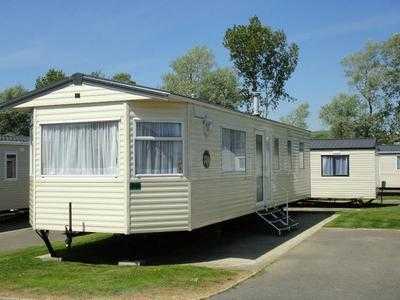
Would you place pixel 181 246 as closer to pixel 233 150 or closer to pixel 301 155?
pixel 233 150

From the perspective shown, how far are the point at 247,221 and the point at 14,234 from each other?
274 inches

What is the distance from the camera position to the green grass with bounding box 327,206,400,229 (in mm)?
16384

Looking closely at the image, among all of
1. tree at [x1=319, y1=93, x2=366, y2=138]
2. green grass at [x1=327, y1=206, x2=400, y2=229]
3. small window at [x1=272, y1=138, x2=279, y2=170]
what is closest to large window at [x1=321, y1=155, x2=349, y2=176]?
green grass at [x1=327, y1=206, x2=400, y2=229]

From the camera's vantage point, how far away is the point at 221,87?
53531mm

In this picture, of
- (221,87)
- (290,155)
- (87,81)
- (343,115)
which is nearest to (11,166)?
(290,155)

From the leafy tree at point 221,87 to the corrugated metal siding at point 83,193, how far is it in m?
41.7

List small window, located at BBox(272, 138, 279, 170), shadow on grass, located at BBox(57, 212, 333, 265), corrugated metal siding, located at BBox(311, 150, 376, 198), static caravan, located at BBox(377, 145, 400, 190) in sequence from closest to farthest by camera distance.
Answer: shadow on grass, located at BBox(57, 212, 333, 265) → small window, located at BBox(272, 138, 279, 170) → corrugated metal siding, located at BBox(311, 150, 376, 198) → static caravan, located at BBox(377, 145, 400, 190)

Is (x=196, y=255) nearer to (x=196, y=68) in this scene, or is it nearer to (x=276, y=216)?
(x=276, y=216)

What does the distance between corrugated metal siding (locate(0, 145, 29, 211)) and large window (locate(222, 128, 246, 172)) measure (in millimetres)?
10084

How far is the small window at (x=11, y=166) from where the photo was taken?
67.9ft

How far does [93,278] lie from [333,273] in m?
4.10

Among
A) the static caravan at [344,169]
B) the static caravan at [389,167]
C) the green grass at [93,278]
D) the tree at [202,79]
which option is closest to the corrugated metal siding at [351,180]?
the static caravan at [344,169]

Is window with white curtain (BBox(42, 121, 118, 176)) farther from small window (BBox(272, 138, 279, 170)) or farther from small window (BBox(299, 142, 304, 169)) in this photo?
small window (BBox(299, 142, 304, 169))

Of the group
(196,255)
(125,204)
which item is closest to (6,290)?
(125,204)
